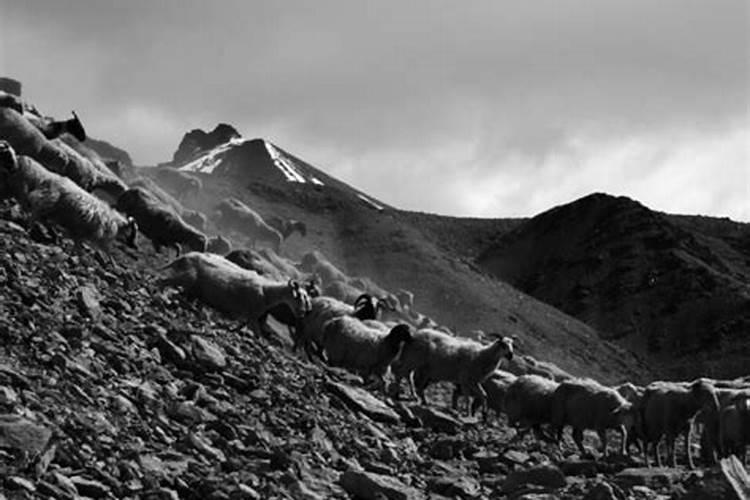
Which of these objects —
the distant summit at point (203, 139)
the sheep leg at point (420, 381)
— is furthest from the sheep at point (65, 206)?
the distant summit at point (203, 139)

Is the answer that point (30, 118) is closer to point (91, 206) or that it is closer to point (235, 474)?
point (91, 206)

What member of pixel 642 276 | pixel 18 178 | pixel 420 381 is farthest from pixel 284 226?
pixel 642 276

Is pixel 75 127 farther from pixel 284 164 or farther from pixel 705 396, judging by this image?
pixel 284 164

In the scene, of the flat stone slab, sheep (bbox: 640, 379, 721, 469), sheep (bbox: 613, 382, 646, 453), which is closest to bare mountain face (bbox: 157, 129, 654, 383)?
sheep (bbox: 613, 382, 646, 453)

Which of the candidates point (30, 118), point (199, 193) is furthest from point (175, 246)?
point (199, 193)

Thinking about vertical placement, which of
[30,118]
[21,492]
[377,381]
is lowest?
[21,492]

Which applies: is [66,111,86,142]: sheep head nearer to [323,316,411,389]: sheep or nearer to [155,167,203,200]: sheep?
[323,316,411,389]: sheep

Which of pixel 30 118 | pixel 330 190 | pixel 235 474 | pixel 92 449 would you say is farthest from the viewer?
pixel 330 190

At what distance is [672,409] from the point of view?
19.8 m

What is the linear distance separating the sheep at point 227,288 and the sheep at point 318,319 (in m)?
1.24

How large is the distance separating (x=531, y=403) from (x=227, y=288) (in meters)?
6.81

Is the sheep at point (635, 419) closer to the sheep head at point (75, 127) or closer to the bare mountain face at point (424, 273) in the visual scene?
the sheep head at point (75, 127)

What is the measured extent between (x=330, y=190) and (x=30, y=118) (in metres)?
54.4

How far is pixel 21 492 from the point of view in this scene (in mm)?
7031
